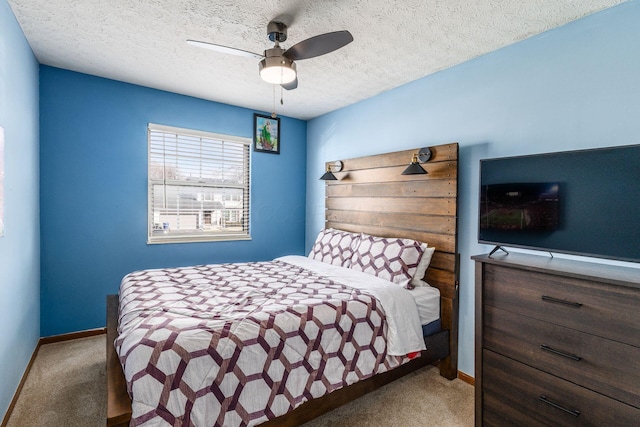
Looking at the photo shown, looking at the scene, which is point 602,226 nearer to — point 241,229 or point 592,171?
point 592,171

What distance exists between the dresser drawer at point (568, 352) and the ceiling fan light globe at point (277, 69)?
1973mm

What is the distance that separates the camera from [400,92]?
3229 millimetres

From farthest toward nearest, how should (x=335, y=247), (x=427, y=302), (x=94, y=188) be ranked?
(x=335, y=247)
(x=94, y=188)
(x=427, y=302)

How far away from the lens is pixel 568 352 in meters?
1.58

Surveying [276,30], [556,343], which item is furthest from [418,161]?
[556,343]

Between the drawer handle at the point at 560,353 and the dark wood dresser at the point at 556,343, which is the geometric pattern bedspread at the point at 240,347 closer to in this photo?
the dark wood dresser at the point at 556,343

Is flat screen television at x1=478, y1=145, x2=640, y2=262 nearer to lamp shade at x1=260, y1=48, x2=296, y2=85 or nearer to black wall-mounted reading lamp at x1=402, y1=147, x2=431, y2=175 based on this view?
black wall-mounted reading lamp at x1=402, y1=147, x2=431, y2=175

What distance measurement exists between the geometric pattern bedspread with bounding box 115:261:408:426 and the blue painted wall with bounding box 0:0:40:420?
0.68 m

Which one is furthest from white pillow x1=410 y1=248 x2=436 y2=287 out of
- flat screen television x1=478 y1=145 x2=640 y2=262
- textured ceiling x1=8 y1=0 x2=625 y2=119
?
textured ceiling x1=8 y1=0 x2=625 y2=119

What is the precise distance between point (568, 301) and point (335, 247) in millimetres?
2071

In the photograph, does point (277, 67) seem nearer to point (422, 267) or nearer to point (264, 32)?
point (264, 32)

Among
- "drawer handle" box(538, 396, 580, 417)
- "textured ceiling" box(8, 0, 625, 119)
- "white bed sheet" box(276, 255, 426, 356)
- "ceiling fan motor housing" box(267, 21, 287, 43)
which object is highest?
"textured ceiling" box(8, 0, 625, 119)

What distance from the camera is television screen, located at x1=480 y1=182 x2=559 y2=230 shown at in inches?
75.0

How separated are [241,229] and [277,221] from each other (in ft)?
1.68
